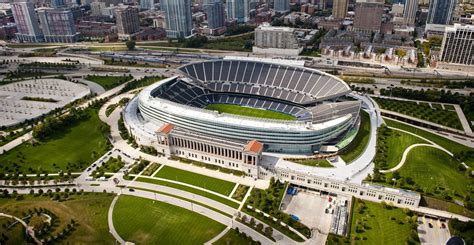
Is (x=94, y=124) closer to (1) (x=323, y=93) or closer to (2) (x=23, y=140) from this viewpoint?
(2) (x=23, y=140)

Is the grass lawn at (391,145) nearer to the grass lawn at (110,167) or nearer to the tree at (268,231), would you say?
the tree at (268,231)

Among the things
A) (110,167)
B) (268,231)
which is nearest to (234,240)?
(268,231)

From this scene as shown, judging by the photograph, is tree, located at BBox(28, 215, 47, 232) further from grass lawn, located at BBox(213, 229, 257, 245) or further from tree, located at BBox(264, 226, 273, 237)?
tree, located at BBox(264, 226, 273, 237)

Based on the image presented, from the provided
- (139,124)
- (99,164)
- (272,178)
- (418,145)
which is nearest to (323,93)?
(418,145)

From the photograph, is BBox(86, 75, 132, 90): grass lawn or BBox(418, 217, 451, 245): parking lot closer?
BBox(418, 217, 451, 245): parking lot

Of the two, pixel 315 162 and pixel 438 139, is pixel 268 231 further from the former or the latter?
pixel 438 139

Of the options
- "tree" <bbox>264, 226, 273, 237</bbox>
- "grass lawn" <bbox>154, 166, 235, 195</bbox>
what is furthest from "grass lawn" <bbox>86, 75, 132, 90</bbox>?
"tree" <bbox>264, 226, 273, 237</bbox>

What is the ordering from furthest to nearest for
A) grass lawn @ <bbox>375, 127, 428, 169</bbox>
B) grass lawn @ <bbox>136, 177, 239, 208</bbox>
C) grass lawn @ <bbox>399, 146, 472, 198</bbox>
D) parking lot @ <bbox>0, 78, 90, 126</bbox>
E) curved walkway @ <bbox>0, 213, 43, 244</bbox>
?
parking lot @ <bbox>0, 78, 90, 126</bbox> < grass lawn @ <bbox>375, 127, 428, 169</bbox> < grass lawn @ <bbox>399, 146, 472, 198</bbox> < grass lawn @ <bbox>136, 177, 239, 208</bbox> < curved walkway @ <bbox>0, 213, 43, 244</bbox>
